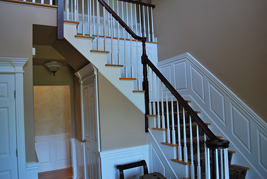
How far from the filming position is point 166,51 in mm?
4266

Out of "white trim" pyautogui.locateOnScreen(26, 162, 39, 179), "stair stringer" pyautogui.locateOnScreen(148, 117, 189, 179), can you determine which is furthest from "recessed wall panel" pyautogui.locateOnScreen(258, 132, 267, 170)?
"white trim" pyautogui.locateOnScreen(26, 162, 39, 179)

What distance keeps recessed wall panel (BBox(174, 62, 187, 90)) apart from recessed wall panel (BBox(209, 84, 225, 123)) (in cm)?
62

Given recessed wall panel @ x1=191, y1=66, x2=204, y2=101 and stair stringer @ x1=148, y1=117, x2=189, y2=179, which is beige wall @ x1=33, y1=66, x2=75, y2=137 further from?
recessed wall panel @ x1=191, y1=66, x2=204, y2=101

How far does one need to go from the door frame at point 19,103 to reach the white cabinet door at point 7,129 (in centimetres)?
4

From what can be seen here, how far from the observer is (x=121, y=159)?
3.04 meters

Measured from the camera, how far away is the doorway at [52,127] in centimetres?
525

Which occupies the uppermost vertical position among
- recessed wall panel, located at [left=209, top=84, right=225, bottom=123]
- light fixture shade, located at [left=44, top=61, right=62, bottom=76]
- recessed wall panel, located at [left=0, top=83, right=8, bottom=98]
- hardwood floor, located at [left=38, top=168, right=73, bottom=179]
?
light fixture shade, located at [left=44, top=61, right=62, bottom=76]

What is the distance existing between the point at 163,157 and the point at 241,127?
3.84 ft

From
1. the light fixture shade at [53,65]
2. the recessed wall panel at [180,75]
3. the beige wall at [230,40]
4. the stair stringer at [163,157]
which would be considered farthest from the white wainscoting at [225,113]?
the light fixture shade at [53,65]

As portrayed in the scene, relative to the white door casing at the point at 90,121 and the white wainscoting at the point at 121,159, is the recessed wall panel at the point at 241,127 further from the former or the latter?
the white door casing at the point at 90,121

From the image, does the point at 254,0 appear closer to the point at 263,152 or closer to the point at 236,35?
the point at 236,35

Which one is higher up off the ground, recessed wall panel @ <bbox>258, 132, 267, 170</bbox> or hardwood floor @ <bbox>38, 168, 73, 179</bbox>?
recessed wall panel @ <bbox>258, 132, 267, 170</bbox>

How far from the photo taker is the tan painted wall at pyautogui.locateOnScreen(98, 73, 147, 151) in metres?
2.96

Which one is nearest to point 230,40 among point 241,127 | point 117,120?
point 241,127
